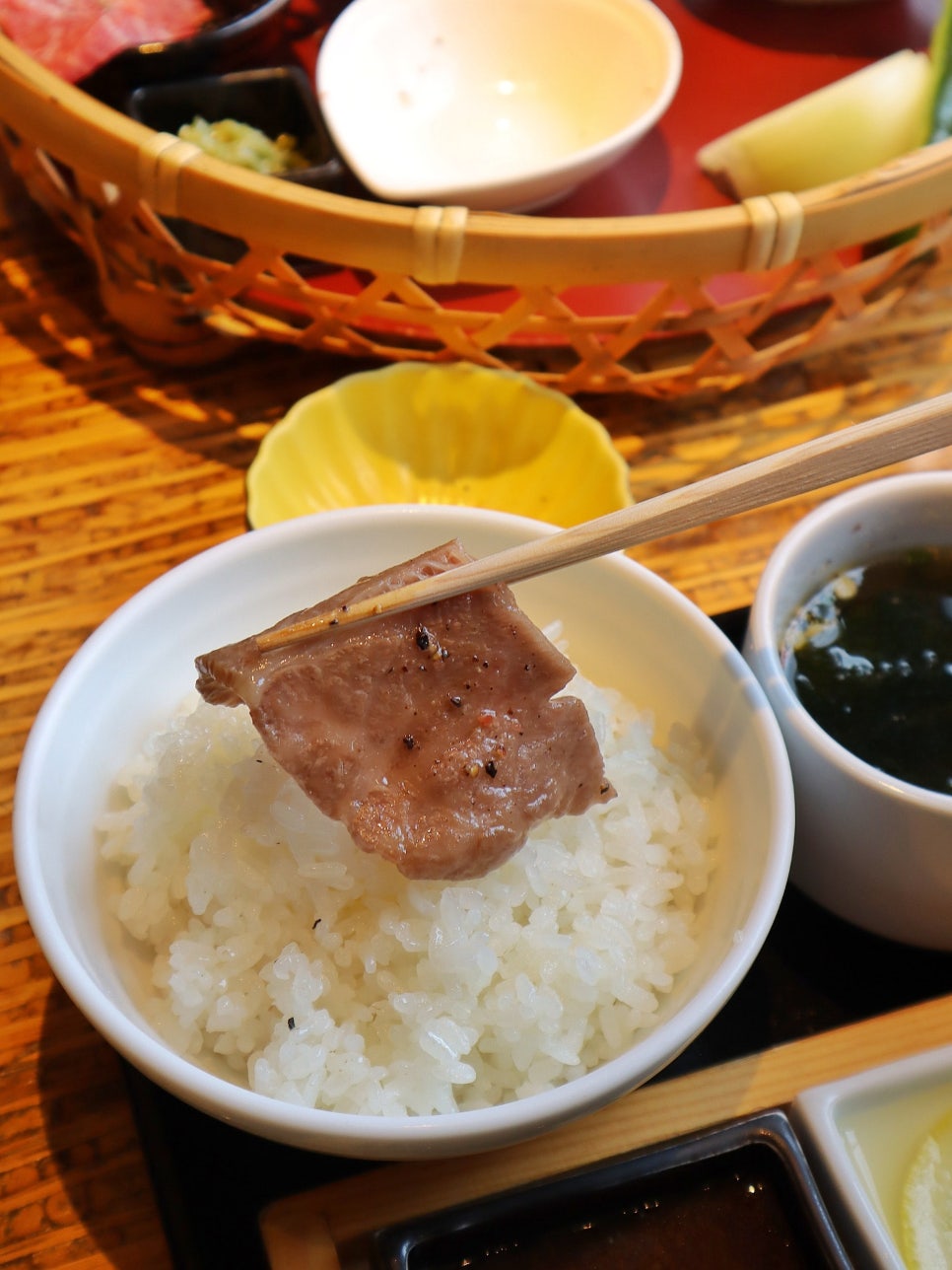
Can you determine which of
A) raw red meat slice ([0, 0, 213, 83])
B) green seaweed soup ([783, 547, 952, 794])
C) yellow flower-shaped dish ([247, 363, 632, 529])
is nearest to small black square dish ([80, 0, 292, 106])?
raw red meat slice ([0, 0, 213, 83])

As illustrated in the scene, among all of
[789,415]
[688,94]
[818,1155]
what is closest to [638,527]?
[818,1155]

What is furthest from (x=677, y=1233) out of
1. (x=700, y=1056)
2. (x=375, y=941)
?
(x=375, y=941)

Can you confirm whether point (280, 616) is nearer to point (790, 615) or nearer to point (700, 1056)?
point (790, 615)

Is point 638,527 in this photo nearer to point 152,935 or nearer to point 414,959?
point 414,959

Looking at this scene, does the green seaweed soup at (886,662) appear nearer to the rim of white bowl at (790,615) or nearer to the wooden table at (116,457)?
the rim of white bowl at (790,615)

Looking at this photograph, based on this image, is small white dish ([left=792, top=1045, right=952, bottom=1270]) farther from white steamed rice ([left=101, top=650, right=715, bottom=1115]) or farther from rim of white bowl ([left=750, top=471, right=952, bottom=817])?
rim of white bowl ([left=750, top=471, right=952, bottom=817])

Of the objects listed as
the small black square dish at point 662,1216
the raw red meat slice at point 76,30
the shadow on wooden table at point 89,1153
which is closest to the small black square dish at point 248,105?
the raw red meat slice at point 76,30
